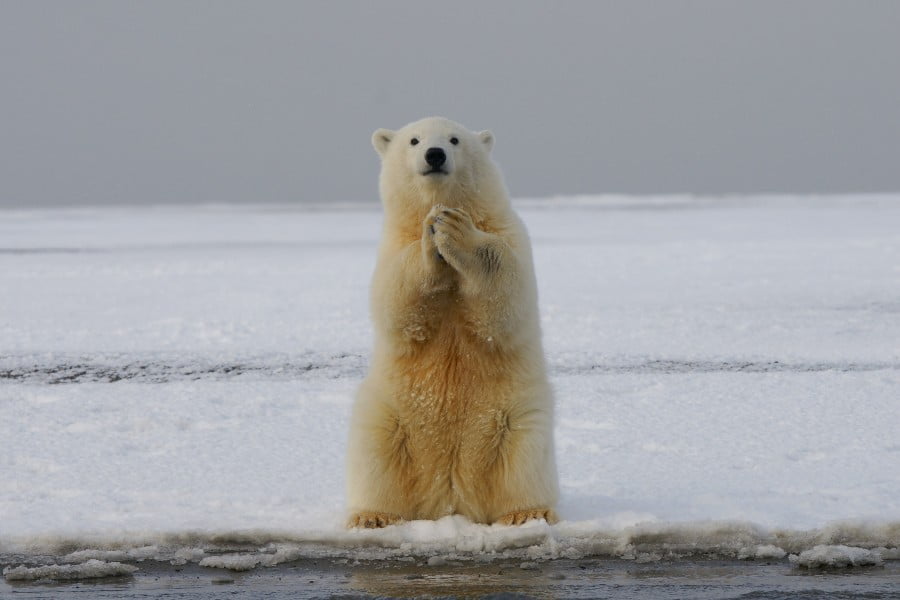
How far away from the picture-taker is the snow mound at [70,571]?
322 cm

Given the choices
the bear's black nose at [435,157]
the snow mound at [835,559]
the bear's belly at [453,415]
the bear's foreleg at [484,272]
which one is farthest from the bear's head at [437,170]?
the snow mound at [835,559]

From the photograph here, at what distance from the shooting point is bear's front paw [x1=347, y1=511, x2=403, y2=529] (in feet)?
12.2

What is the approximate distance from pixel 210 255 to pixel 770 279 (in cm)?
897

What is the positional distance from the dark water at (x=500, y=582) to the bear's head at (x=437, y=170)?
118 centimetres

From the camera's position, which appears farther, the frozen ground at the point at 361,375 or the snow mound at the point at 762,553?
the frozen ground at the point at 361,375

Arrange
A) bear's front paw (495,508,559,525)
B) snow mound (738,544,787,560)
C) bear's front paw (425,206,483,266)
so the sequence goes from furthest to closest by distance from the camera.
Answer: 1. bear's front paw (495,508,559,525)
2. bear's front paw (425,206,483,266)
3. snow mound (738,544,787,560)

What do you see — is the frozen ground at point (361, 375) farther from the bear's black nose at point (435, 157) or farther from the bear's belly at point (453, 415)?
the bear's black nose at point (435, 157)

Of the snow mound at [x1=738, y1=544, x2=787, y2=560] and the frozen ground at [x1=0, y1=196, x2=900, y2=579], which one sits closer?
the snow mound at [x1=738, y1=544, x2=787, y2=560]

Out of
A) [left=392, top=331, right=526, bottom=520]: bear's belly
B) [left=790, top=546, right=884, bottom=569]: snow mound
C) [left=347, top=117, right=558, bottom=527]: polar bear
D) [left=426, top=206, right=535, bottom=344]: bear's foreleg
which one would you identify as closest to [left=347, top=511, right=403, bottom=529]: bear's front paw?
[left=347, top=117, right=558, bottom=527]: polar bear

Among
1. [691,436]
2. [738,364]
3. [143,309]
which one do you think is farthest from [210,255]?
[691,436]

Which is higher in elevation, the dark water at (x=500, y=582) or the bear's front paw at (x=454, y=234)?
the bear's front paw at (x=454, y=234)

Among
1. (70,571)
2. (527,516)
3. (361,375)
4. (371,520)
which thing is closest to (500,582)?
(527,516)

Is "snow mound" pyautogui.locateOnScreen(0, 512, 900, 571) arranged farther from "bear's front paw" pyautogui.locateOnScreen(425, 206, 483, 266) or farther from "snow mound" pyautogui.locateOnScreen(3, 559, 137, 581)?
"bear's front paw" pyautogui.locateOnScreen(425, 206, 483, 266)

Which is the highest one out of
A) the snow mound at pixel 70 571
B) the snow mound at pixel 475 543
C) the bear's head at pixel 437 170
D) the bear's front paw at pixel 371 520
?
the bear's head at pixel 437 170
